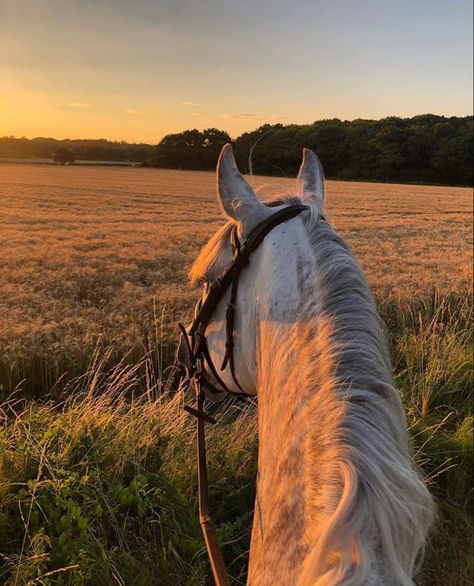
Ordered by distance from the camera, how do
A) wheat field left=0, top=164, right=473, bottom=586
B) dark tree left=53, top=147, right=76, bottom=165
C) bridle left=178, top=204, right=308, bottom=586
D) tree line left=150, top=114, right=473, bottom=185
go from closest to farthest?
1. bridle left=178, top=204, right=308, bottom=586
2. wheat field left=0, top=164, right=473, bottom=586
3. dark tree left=53, top=147, right=76, bottom=165
4. tree line left=150, top=114, right=473, bottom=185

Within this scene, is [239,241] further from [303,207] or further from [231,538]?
[231,538]

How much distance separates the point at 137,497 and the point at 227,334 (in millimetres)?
1761

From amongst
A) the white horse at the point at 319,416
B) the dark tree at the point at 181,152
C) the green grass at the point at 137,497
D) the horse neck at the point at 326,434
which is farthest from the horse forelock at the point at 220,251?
the dark tree at the point at 181,152

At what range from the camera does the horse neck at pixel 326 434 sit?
1.00 metres

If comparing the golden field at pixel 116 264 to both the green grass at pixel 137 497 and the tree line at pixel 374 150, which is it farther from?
the tree line at pixel 374 150

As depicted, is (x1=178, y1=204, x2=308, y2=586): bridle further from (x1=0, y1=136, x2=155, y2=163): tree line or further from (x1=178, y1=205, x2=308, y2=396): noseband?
(x1=0, y1=136, x2=155, y2=163): tree line

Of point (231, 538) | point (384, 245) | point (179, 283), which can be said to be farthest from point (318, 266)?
point (384, 245)

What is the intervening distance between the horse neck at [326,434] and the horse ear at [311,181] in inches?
15.2

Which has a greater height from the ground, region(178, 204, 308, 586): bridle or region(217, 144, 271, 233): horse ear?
region(217, 144, 271, 233): horse ear

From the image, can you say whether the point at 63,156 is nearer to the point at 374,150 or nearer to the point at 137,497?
the point at 374,150

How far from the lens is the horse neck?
39.2 inches

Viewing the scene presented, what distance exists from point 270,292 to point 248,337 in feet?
0.86

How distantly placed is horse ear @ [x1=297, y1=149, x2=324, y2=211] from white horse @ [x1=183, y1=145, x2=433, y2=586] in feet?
0.27

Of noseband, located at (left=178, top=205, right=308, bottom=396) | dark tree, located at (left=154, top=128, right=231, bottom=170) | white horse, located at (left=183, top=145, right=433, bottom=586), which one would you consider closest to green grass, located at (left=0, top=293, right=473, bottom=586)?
noseband, located at (left=178, top=205, right=308, bottom=396)
